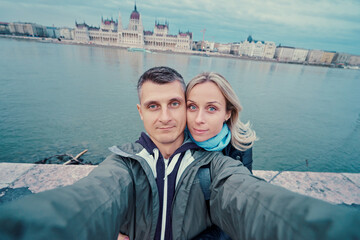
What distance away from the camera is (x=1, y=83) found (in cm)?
1091

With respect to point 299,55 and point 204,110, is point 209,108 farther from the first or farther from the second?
point 299,55

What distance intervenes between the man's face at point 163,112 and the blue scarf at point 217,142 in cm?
22

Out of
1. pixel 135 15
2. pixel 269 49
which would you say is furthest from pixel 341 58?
pixel 135 15

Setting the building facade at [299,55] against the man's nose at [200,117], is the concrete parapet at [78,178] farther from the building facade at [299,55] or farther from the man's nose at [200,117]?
the building facade at [299,55]

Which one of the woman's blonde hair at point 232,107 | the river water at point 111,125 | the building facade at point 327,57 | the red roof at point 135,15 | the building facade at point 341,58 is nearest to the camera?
the woman's blonde hair at point 232,107

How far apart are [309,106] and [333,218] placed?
14795 mm

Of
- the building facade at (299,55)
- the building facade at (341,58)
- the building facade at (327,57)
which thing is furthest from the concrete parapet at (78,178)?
the building facade at (341,58)

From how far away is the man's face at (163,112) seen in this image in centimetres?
136

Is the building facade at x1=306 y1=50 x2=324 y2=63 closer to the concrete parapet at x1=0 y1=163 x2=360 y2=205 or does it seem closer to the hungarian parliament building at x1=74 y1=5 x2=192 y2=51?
the hungarian parliament building at x1=74 y1=5 x2=192 y2=51

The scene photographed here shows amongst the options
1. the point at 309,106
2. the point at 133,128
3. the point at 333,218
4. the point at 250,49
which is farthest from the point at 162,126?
the point at 250,49

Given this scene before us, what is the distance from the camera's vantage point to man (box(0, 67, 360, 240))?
50 centimetres

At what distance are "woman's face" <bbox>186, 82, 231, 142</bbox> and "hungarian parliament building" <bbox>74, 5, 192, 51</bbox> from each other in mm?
83040

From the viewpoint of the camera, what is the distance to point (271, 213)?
65 cm

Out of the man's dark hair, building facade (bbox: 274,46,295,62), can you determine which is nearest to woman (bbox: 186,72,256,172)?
the man's dark hair
